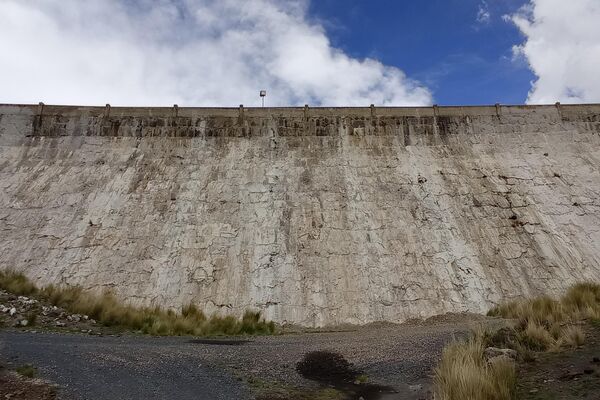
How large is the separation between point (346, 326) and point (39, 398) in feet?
33.7

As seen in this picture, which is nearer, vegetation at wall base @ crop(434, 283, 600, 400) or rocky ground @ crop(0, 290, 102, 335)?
vegetation at wall base @ crop(434, 283, 600, 400)

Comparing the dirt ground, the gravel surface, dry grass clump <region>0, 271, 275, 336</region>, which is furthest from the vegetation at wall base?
dry grass clump <region>0, 271, 275, 336</region>

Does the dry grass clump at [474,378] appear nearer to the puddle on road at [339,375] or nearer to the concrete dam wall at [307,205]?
the puddle on road at [339,375]

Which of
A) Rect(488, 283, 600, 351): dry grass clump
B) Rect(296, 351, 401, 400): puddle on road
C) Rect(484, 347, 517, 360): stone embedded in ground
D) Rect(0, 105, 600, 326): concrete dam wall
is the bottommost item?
Rect(296, 351, 401, 400): puddle on road

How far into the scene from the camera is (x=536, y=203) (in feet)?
63.6

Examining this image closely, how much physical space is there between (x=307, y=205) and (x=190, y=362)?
11720 mm

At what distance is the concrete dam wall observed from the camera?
1595 centimetres

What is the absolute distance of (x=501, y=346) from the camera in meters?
7.45

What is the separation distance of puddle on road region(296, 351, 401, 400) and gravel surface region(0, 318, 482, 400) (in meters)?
0.18

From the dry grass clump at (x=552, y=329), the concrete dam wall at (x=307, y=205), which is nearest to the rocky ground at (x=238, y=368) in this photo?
the dry grass clump at (x=552, y=329)

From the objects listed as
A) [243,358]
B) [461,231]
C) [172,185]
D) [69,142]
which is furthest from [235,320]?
[69,142]

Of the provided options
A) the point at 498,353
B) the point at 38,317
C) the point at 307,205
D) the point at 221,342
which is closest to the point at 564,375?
the point at 498,353

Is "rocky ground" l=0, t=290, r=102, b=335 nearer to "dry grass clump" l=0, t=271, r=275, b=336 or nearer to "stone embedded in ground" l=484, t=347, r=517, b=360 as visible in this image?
"dry grass clump" l=0, t=271, r=275, b=336

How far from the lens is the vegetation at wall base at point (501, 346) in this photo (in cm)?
529
